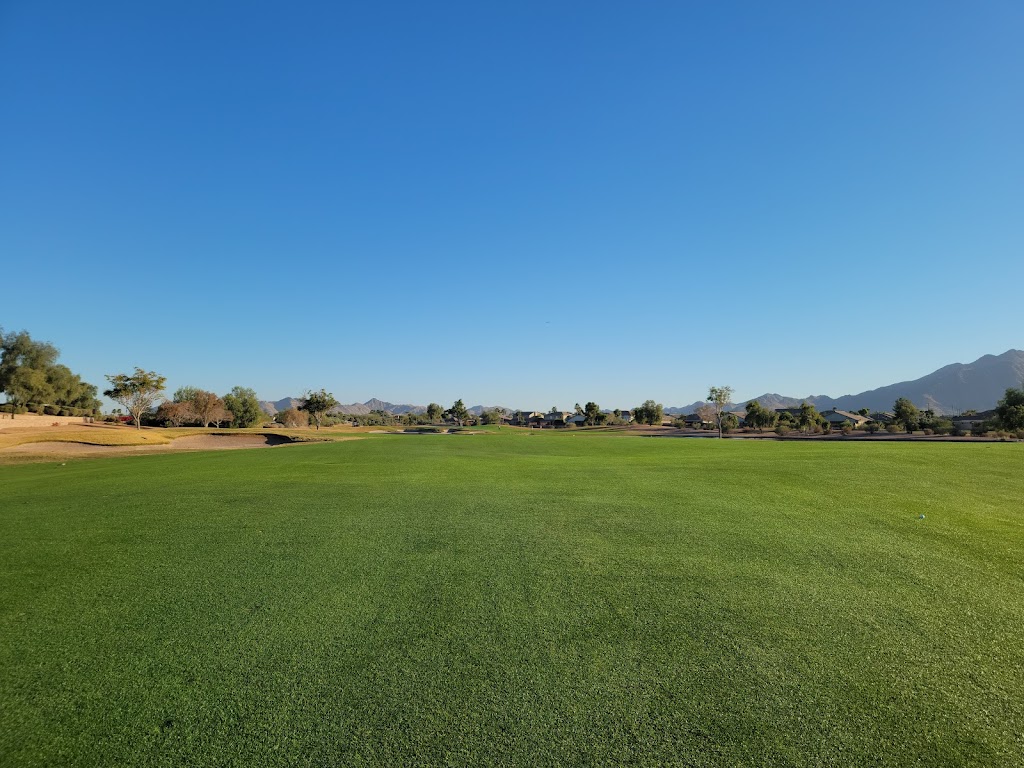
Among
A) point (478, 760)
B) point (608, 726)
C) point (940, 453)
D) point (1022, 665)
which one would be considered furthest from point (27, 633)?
point (940, 453)

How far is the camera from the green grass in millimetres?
2738

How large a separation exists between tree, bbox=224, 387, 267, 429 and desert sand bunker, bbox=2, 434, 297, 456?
31.6m

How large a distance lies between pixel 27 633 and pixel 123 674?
149 cm

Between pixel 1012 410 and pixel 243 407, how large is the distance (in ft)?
313

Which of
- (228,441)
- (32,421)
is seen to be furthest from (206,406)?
(228,441)

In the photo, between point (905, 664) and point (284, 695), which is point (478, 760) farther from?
point (905, 664)

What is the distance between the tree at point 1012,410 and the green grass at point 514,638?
5553cm

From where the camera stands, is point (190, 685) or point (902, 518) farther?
point (902, 518)

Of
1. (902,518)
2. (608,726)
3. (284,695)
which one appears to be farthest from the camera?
(902,518)

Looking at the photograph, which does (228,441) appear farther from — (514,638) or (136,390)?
(514,638)

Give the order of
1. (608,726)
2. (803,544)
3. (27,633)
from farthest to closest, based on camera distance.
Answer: (803,544) < (27,633) < (608,726)

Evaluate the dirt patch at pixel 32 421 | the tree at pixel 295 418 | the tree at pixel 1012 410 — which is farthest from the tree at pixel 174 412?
the tree at pixel 1012 410

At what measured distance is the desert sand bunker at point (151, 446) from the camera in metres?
24.8

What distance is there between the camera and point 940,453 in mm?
18266
